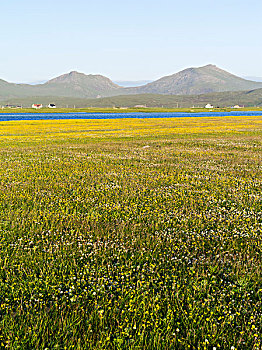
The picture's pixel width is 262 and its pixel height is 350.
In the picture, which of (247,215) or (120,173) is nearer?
(247,215)

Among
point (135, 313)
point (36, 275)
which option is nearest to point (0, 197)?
point (36, 275)

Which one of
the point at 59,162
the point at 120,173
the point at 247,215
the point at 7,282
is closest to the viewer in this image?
the point at 7,282

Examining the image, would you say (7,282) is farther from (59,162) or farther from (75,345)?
(59,162)

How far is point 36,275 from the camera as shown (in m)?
6.50

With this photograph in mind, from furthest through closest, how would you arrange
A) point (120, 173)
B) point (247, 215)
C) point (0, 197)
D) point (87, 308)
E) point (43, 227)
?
point (120, 173), point (0, 197), point (247, 215), point (43, 227), point (87, 308)

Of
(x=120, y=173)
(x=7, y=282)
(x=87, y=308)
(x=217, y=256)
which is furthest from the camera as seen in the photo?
(x=120, y=173)

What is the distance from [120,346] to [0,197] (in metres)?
10.4

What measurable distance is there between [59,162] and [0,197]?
11.3m

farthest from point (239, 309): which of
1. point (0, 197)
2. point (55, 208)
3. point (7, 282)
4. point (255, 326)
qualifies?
point (0, 197)

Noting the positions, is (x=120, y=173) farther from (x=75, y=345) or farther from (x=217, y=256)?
(x=75, y=345)

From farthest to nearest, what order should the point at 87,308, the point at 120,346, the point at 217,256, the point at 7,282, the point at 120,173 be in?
the point at 120,173, the point at 217,256, the point at 7,282, the point at 87,308, the point at 120,346

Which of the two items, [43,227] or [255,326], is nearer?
[255,326]

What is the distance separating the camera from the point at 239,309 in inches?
207

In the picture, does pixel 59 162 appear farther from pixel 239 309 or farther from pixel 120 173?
pixel 239 309
